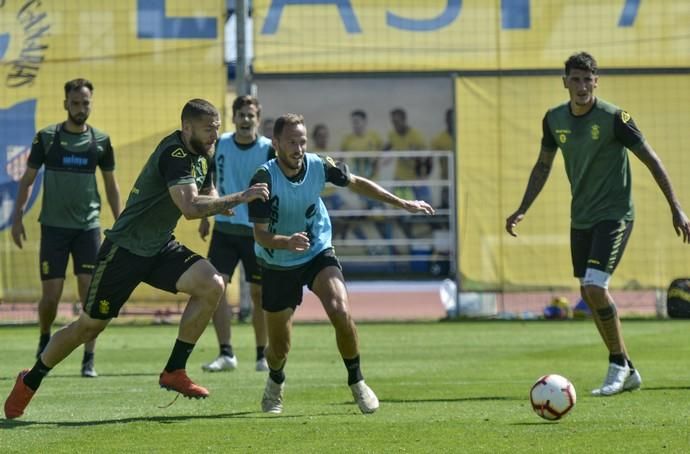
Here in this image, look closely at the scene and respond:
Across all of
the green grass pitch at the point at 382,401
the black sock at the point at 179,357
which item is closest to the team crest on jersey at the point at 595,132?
the green grass pitch at the point at 382,401

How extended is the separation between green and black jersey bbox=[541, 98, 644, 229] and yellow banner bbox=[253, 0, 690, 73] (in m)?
7.84

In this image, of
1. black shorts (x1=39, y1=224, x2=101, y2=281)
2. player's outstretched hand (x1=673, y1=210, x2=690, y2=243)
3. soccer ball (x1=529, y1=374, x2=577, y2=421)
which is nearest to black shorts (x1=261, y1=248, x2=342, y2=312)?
soccer ball (x1=529, y1=374, x2=577, y2=421)

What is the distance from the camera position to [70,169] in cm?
1289

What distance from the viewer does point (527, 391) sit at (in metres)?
10.8

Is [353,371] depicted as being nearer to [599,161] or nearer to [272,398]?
[272,398]

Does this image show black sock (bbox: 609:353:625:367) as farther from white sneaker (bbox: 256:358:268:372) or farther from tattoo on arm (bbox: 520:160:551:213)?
white sneaker (bbox: 256:358:268:372)

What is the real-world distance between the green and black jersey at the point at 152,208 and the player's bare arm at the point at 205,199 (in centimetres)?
18

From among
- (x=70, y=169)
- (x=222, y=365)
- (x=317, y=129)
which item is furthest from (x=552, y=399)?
(x=317, y=129)

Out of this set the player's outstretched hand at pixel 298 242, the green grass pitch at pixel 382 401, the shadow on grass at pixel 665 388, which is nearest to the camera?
the green grass pitch at pixel 382 401

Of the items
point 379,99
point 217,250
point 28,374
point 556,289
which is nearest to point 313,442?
point 28,374

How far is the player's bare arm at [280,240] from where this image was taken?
8.76 metres

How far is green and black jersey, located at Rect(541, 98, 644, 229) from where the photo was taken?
10.8 meters

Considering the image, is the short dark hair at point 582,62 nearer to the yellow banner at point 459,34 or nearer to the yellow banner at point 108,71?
the yellow banner at point 459,34

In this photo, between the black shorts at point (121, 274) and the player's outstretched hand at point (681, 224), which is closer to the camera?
the black shorts at point (121, 274)
